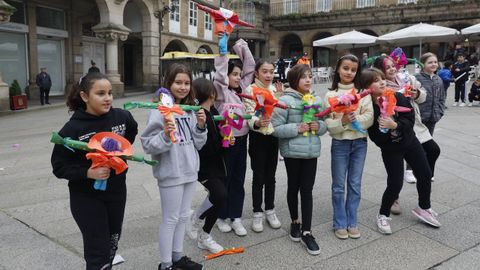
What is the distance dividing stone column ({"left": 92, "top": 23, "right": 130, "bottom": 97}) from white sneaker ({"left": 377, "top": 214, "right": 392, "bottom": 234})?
1515 cm

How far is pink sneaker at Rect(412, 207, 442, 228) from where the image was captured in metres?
4.02

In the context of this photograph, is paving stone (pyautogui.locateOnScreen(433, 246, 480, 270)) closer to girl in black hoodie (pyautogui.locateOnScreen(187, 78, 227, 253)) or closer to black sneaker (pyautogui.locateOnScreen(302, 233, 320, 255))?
black sneaker (pyautogui.locateOnScreen(302, 233, 320, 255))

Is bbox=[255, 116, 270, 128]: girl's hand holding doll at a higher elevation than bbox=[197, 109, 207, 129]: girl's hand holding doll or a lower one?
lower

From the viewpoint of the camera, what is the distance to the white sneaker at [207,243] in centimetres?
352

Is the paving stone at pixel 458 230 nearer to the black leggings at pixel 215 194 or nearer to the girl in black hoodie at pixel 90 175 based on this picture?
the black leggings at pixel 215 194

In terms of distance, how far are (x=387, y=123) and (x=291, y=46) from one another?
31.5 m


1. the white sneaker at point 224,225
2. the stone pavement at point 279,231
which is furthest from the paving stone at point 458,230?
the white sneaker at point 224,225

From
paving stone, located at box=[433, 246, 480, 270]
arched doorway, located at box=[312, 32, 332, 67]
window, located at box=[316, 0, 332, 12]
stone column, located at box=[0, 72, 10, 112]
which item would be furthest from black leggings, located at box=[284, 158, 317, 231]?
arched doorway, located at box=[312, 32, 332, 67]

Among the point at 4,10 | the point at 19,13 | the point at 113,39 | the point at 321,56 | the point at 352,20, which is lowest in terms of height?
the point at 113,39

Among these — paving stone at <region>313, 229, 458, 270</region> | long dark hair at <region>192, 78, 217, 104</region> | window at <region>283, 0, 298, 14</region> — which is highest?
window at <region>283, 0, 298, 14</region>

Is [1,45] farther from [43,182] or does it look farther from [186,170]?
[186,170]

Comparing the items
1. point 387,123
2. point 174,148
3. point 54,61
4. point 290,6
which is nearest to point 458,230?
point 387,123

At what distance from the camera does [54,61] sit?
18.8 meters

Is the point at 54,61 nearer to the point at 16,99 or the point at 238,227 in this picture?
the point at 16,99
